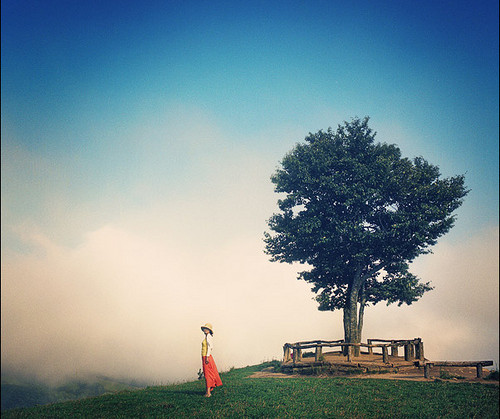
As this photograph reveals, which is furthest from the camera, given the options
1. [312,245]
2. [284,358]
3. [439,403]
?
[312,245]

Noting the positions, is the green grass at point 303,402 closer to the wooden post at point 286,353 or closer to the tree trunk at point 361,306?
the wooden post at point 286,353

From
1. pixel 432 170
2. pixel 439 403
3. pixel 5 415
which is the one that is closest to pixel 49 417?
pixel 5 415

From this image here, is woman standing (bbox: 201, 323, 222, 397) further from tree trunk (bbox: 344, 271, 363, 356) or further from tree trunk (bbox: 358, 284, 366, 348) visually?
tree trunk (bbox: 358, 284, 366, 348)

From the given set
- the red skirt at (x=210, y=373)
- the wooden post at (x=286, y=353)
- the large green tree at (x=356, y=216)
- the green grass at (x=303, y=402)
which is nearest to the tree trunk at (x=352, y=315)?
the large green tree at (x=356, y=216)

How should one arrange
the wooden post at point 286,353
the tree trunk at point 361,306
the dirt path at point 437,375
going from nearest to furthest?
the dirt path at point 437,375 < the wooden post at point 286,353 < the tree trunk at point 361,306

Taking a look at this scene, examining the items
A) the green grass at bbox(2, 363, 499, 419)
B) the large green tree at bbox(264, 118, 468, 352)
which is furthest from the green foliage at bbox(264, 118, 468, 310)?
the green grass at bbox(2, 363, 499, 419)

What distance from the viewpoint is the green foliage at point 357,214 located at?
87.9 ft

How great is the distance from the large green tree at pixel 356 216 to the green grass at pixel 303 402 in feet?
40.9

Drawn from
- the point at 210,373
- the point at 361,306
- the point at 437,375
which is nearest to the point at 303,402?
the point at 210,373

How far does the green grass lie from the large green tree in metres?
12.5

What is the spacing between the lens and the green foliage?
87.9ft

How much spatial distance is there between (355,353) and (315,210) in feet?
41.1

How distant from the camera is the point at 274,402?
13773mm

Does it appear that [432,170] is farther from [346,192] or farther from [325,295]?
[325,295]
